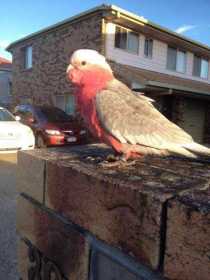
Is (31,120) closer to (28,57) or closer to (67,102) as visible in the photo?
(67,102)

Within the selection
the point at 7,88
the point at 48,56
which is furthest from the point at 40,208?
the point at 7,88

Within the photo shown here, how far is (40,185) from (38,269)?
577 millimetres

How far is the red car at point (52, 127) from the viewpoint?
9.71 meters

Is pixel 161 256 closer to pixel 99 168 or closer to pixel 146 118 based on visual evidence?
pixel 99 168

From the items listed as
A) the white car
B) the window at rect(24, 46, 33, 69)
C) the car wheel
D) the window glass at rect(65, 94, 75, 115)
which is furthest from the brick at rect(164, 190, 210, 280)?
the window at rect(24, 46, 33, 69)

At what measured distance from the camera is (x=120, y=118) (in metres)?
1.94

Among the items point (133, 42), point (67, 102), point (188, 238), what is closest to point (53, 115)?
point (67, 102)

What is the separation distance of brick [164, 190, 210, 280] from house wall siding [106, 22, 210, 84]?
40.0 ft

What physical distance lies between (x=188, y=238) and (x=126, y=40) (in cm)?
1332

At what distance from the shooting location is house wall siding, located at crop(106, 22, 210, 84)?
503 inches

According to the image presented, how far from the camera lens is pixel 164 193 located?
1271mm

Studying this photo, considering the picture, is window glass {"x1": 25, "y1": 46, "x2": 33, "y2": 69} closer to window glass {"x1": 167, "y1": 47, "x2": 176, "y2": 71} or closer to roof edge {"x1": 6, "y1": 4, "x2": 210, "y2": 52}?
roof edge {"x1": 6, "y1": 4, "x2": 210, "y2": 52}

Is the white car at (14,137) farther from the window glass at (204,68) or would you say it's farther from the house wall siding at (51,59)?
→ the window glass at (204,68)

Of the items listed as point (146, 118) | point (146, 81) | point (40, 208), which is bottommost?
point (40, 208)
